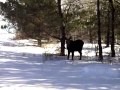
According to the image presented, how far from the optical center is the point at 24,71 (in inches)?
632

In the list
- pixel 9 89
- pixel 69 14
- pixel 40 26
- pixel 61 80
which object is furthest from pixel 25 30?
pixel 9 89

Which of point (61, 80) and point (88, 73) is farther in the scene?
point (88, 73)

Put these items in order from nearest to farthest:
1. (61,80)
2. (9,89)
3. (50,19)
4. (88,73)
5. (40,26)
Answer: (9,89)
(61,80)
(88,73)
(50,19)
(40,26)

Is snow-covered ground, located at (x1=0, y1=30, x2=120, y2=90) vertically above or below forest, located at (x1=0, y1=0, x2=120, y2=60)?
below

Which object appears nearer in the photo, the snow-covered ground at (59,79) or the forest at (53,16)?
the snow-covered ground at (59,79)

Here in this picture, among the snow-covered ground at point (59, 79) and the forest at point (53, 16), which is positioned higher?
the forest at point (53, 16)

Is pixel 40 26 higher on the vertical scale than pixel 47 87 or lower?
higher

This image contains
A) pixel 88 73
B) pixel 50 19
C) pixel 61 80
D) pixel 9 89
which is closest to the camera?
pixel 9 89

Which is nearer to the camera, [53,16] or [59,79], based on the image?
[59,79]

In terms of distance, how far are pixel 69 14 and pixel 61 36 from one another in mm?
1797

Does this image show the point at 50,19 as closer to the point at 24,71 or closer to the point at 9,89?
the point at 24,71

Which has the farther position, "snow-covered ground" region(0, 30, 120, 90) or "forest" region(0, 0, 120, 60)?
"forest" region(0, 0, 120, 60)

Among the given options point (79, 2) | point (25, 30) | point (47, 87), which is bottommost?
point (47, 87)

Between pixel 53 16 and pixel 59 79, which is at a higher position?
pixel 53 16
